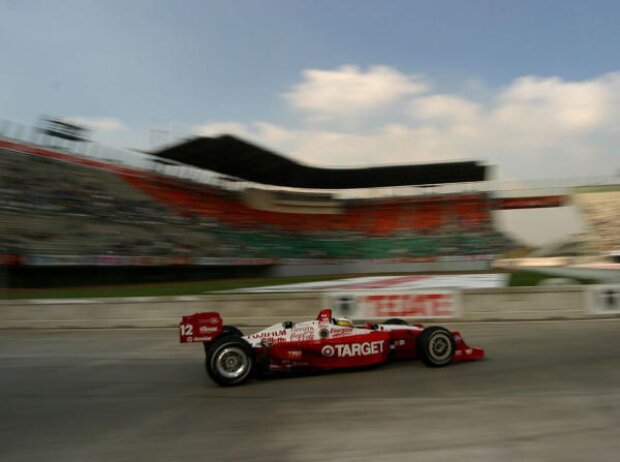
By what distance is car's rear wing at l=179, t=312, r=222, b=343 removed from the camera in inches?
274

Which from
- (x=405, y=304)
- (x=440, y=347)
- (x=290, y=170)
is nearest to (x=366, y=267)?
(x=290, y=170)

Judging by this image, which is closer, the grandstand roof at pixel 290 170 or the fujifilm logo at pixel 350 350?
the fujifilm logo at pixel 350 350

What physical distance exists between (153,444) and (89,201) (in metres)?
25.6

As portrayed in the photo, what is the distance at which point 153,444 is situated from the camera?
14.4 ft

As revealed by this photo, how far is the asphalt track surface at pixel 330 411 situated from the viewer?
161 inches

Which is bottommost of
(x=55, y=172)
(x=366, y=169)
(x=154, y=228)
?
(x=154, y=228)

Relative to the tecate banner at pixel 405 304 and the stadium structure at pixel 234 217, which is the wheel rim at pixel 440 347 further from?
the stadium structure at pixel 234 217

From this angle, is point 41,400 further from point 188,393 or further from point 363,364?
point 363,364

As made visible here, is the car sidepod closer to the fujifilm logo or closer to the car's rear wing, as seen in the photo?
the fujifilm logo

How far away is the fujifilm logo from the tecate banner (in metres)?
4.86

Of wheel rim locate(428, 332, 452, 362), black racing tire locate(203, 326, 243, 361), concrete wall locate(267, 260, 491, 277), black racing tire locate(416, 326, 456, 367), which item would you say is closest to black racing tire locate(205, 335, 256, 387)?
black racing tire locate(203, 326, 243, 361)

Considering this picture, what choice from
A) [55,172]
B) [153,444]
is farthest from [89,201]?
[153,444]

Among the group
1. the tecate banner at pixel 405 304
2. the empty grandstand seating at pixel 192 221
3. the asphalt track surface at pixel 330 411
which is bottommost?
the asphalt track surface at pixel 330 411

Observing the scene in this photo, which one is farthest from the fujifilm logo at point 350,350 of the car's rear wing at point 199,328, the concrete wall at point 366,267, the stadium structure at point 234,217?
the concrete wall at point 366,267
